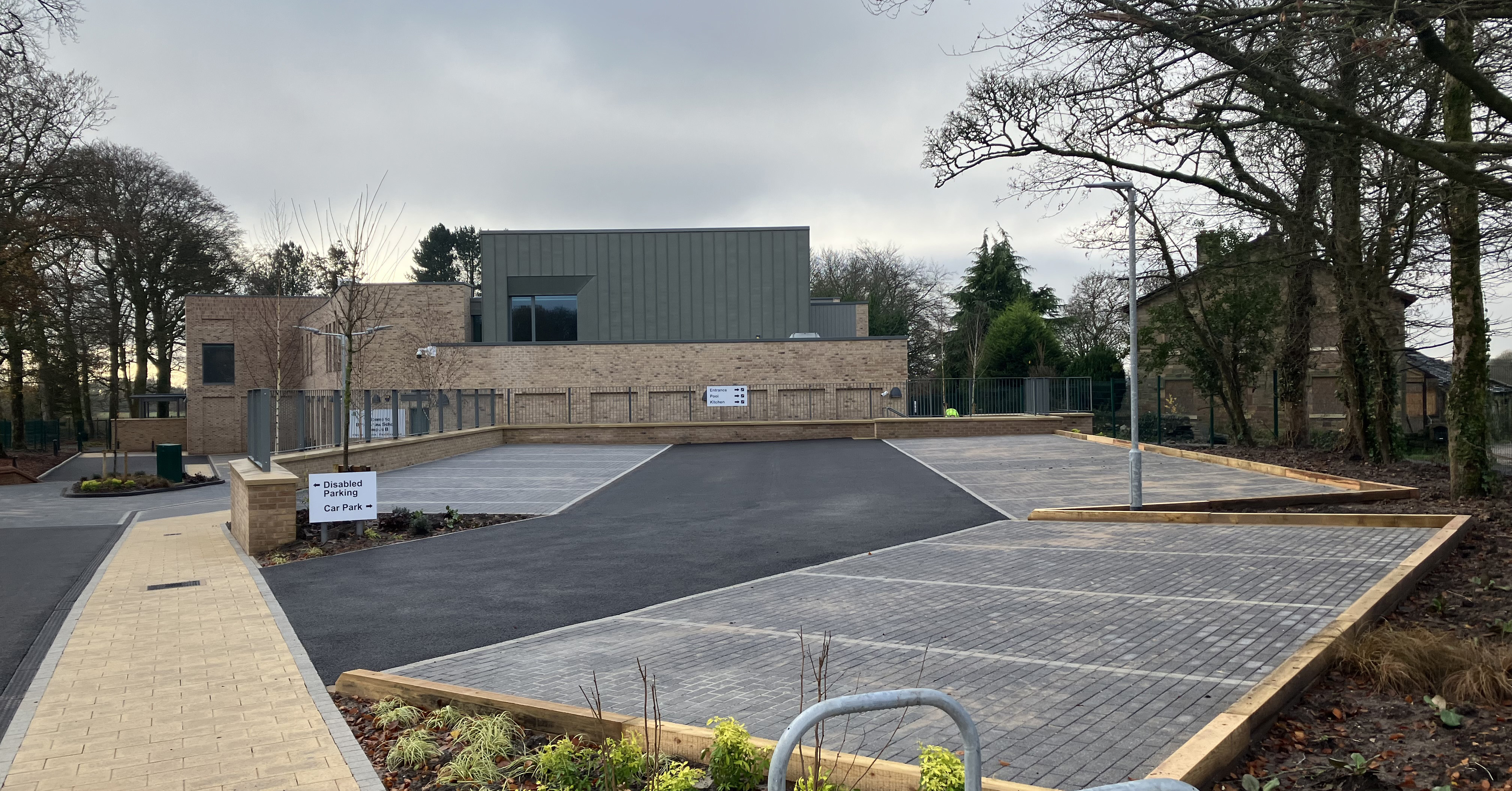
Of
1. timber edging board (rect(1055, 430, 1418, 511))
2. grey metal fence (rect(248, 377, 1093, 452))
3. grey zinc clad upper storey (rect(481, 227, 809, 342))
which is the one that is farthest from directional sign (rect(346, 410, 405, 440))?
grey zinc clad upper storey (rect(481, 227, 809, 342))

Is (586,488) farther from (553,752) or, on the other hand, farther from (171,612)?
(553,752)

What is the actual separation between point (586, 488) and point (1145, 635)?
14.8 m

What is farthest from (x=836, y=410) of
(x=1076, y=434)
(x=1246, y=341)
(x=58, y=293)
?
(x=58, y=293)

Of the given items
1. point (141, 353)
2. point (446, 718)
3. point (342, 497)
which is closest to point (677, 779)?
point (446, 718)

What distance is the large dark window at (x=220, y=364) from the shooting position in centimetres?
4919

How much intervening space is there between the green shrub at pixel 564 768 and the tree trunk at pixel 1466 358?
1262cm

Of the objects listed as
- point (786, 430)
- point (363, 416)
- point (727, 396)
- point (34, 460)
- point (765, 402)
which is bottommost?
point (34, 460)

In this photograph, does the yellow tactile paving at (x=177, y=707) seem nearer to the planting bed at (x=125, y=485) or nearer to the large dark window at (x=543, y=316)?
the planting bed at (x=125, y=485)

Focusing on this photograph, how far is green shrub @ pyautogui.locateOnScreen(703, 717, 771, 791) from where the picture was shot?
4.51 metres

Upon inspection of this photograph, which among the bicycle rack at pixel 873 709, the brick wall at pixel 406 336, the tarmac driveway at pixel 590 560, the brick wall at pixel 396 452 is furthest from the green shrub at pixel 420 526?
the brick wall at pixel 406 336

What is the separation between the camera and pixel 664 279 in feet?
155

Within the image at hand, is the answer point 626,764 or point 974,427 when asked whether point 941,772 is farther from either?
point 974,427

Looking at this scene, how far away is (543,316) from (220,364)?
1731cm

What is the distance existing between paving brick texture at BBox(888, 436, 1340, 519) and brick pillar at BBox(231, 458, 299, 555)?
1083 centimetres
